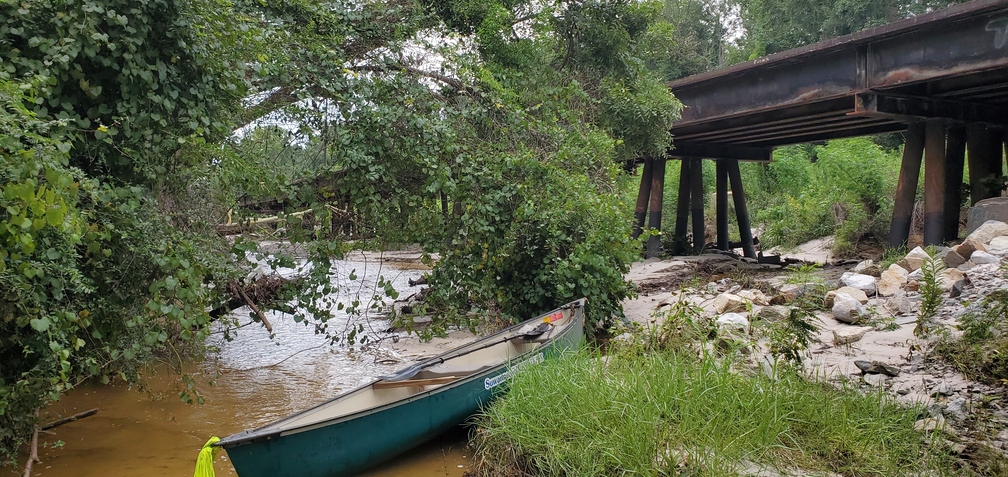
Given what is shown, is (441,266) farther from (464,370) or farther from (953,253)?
(953,253)

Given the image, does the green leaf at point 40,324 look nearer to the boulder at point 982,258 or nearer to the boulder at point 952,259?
the boulder at point 982,258

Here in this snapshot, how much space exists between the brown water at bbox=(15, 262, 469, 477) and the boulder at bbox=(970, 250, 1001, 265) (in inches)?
264

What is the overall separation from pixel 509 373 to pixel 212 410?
140 inches

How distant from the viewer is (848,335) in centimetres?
695

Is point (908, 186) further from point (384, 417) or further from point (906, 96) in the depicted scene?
point (384, 417)

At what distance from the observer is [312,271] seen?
24.5 feet

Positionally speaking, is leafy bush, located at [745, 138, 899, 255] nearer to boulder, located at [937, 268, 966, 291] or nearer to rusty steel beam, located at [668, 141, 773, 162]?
rusty steel beam, located at [668, 141, 773, 162]

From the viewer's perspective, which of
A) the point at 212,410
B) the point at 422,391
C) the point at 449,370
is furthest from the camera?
the point at 212,410

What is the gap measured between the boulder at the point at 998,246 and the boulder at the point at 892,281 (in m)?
1.01

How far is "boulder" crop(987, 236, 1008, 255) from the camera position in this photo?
8.36 metres

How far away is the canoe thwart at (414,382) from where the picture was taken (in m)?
5.97

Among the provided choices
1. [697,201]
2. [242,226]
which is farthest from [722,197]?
[242,226]

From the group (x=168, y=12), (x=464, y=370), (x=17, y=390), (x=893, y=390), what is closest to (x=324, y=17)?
A: (x=168, y=12)

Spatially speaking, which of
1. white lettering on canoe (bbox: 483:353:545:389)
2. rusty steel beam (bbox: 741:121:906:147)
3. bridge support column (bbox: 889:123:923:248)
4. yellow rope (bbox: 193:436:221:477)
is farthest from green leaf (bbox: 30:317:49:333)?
rusty steel beam (bbox: 741:121:906:147)
